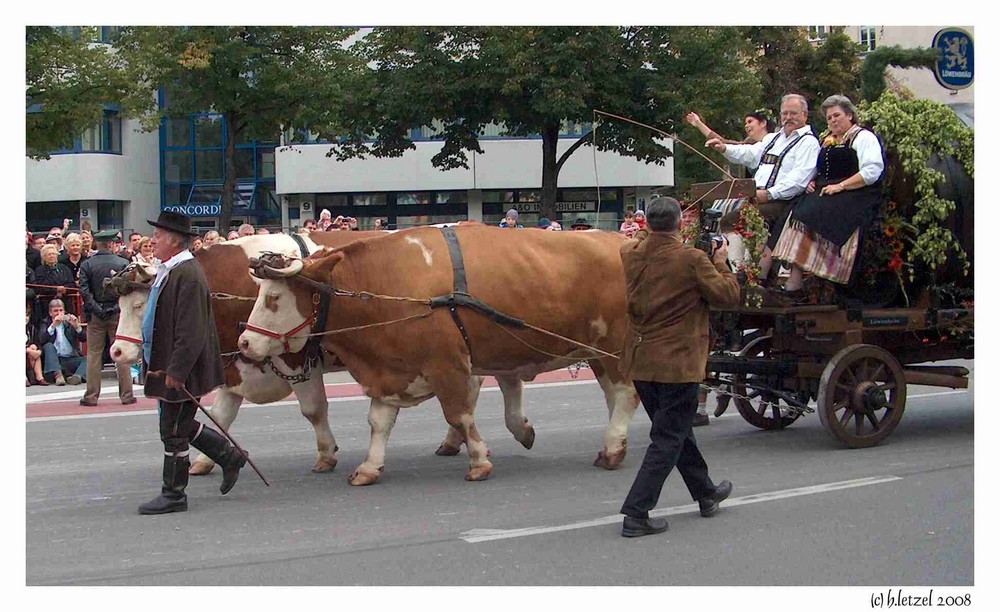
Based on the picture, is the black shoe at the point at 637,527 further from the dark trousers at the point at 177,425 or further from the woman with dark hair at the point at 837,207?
the woman with dark hair at the point at 837,207

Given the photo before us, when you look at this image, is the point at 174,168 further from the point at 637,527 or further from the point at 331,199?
the point at 637,527

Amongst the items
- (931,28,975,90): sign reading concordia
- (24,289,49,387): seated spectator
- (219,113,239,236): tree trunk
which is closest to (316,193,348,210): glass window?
(219,113,239,236): tree trunk

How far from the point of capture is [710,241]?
25.8 ft

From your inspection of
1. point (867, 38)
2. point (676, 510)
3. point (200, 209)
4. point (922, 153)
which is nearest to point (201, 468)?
point (676, 510)

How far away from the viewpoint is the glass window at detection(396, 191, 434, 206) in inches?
1604

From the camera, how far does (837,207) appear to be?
8.62 metres

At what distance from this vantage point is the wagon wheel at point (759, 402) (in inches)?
364

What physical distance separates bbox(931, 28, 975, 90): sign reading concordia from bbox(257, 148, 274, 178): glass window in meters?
35.1

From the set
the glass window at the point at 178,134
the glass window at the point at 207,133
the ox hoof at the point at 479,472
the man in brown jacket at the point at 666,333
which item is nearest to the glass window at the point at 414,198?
the glass window at the point at 207,133

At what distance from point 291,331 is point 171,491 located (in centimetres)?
139

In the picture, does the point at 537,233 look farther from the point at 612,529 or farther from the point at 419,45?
the point at 419,45

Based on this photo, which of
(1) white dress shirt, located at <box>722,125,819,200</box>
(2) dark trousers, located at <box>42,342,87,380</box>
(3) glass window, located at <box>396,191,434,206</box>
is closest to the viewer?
(1) white dress shirt, located at <box>722,125,819,200</box>

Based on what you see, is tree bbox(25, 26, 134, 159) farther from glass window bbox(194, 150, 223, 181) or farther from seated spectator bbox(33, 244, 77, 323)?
glass window bbox(194, 150, 223, 181)

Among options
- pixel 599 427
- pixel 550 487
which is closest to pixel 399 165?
pixel 599 427
